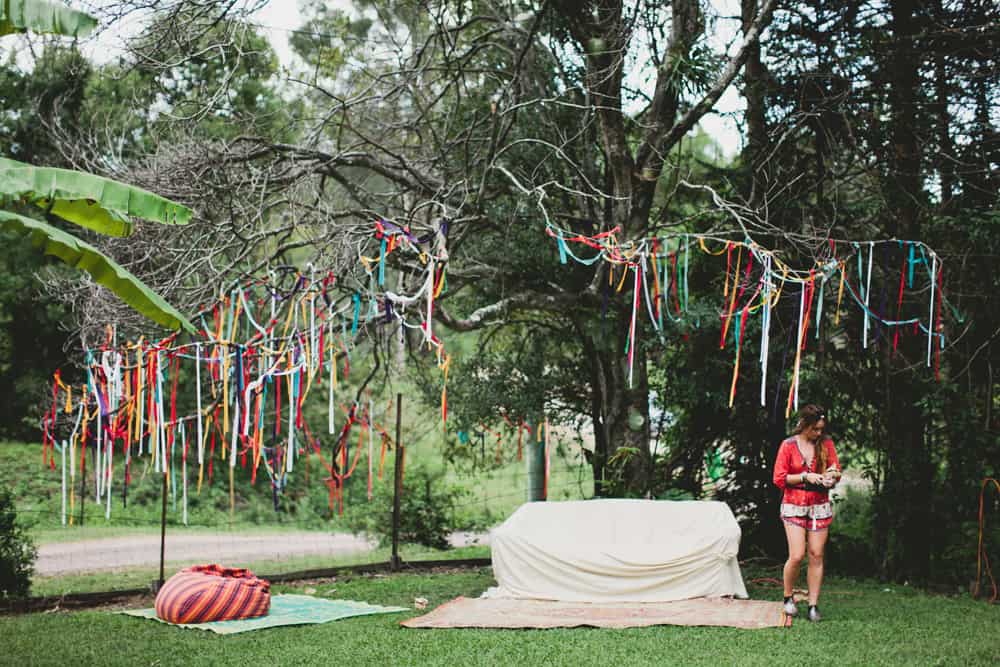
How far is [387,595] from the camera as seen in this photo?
325 inches

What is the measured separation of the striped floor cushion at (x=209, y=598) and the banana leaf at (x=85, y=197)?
2.79 metres

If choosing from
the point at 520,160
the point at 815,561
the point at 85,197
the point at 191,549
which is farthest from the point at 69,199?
the point at 191,549

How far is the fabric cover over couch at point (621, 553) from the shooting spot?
7434mm

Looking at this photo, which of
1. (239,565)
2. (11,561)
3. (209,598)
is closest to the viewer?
(209,598)

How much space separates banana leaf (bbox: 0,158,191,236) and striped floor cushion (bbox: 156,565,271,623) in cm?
279

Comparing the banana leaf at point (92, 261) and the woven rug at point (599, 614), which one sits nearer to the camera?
the banana leaf at point (92, 261)

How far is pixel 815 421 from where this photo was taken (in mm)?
6562

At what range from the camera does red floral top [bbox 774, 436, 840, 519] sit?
21.6ft

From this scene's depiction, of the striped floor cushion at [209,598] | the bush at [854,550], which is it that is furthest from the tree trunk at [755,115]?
the striped floor cushion at [209,598]

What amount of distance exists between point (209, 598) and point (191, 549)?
263 inches

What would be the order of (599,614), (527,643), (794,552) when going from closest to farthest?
1. (527,643)
2. (794,552)
3. (599,614)

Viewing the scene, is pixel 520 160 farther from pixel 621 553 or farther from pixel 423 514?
pixel 621 553

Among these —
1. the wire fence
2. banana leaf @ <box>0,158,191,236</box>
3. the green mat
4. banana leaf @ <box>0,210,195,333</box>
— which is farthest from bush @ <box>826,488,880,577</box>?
banana leaf @ <box>0,158,191,236</box>

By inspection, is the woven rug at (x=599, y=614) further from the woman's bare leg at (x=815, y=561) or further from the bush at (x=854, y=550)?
the bush at (x=854, y=550)
